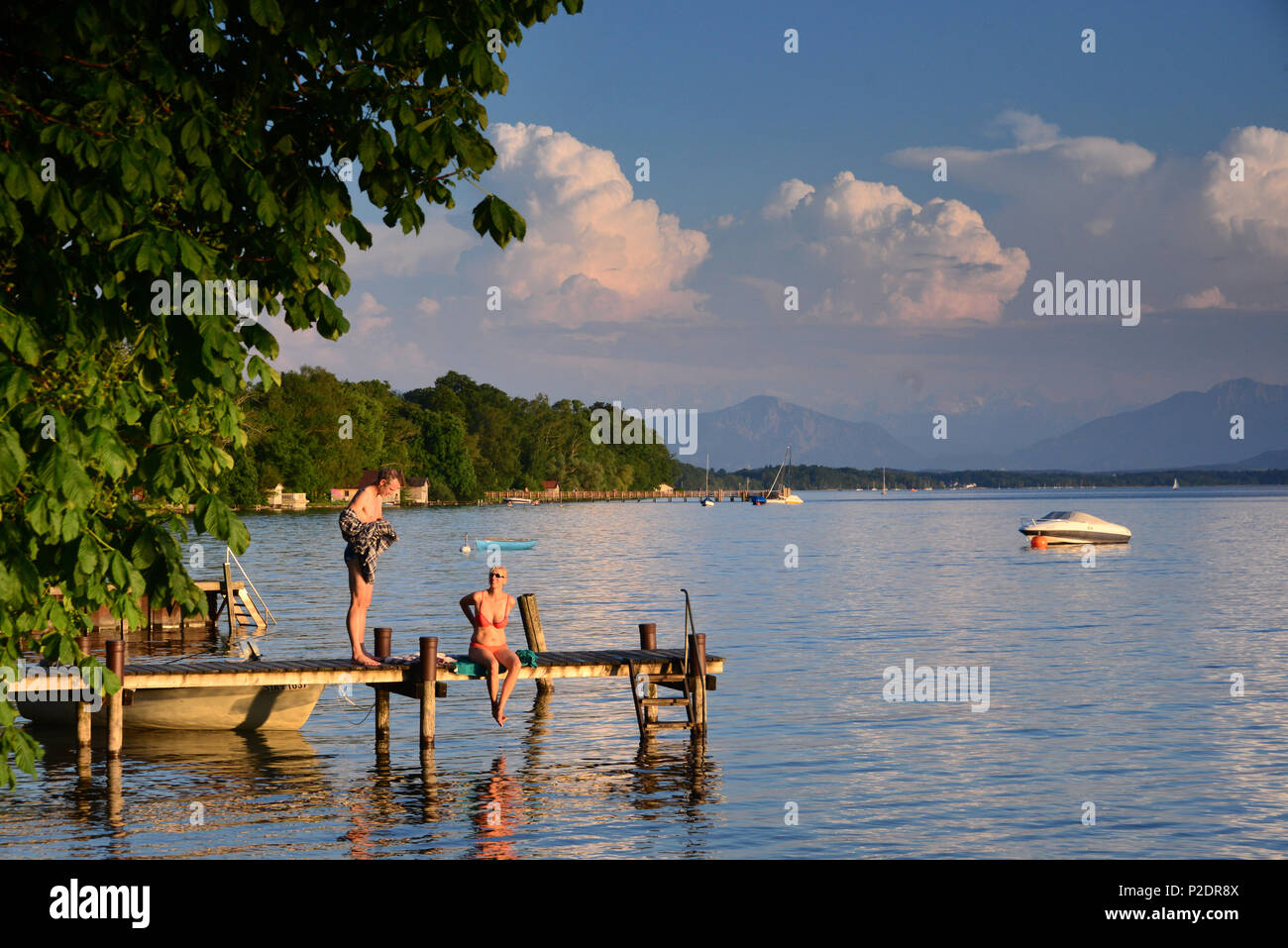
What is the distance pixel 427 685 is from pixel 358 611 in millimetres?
2987

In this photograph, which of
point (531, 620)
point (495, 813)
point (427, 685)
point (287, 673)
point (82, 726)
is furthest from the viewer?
point (531, 620)

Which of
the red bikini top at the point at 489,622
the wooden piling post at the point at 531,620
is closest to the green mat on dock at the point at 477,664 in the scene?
the red bikini top at the point at 489,622

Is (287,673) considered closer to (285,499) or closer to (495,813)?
(495,813)

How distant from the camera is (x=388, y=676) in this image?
70.0 ft

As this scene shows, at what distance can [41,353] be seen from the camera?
7484 mm

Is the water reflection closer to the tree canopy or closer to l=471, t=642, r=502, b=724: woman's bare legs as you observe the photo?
l=471, t=642, r=502, b=724: woman's bare legs

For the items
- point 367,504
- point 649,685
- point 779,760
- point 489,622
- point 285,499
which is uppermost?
point 285,499

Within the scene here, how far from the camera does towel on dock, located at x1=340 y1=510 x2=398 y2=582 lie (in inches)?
707

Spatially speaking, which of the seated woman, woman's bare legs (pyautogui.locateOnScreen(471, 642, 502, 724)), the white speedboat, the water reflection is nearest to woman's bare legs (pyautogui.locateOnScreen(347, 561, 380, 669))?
woman's bare legs (pyautogui.locateOnScreen(471, 642, 502, 724))

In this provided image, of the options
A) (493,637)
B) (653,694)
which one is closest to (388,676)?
(493,637)

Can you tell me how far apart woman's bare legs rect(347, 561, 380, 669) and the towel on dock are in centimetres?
11
